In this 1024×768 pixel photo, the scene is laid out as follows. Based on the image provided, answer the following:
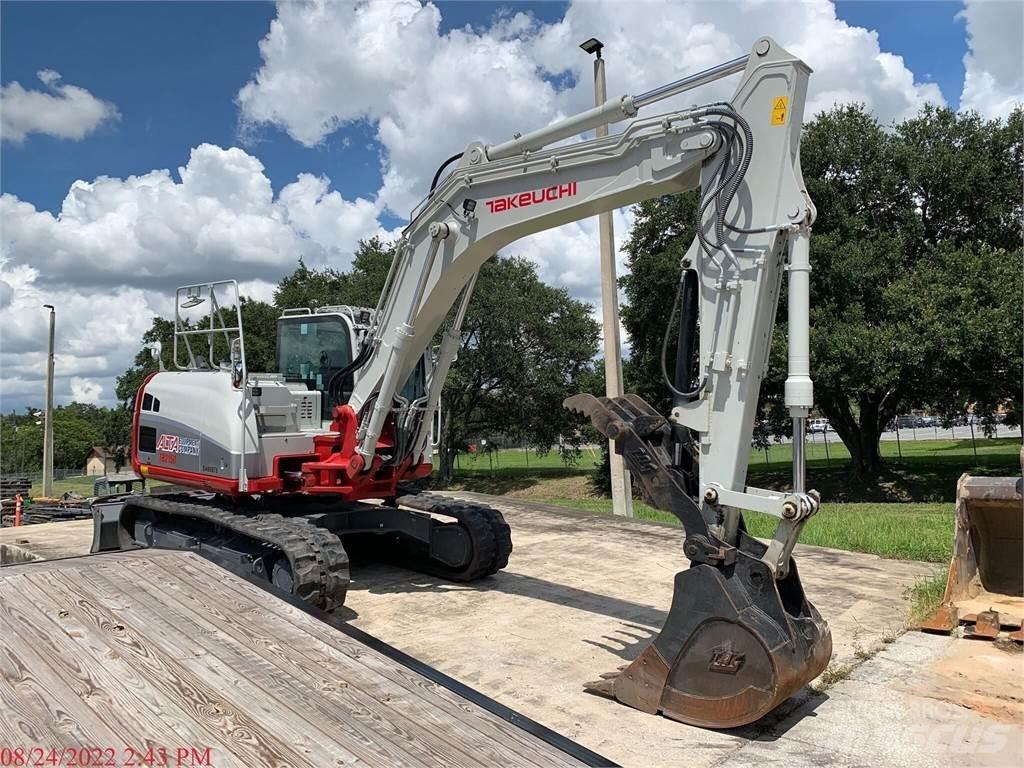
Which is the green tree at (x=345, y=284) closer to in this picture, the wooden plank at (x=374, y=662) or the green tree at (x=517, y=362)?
the green tree at (x=517, y=362)

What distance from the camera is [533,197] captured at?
5.87 metres

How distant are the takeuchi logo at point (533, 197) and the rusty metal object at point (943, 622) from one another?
4.18 metres

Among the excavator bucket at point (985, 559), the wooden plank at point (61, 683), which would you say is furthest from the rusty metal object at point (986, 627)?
the wooden plank at point (61, 683)

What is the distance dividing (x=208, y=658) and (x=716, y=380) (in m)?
3.17

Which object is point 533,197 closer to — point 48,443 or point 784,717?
point 784,717

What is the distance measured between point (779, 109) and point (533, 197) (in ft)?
6.19

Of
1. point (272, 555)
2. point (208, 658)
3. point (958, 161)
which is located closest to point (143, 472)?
point (272, 555)

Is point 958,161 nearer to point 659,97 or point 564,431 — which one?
point 564,431

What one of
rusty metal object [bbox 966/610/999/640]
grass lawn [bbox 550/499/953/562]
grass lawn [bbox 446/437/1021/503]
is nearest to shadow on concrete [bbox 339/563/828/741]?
grass lawn [bbox 550/499/953/562]

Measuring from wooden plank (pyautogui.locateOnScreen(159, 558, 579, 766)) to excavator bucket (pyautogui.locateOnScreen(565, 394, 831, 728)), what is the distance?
4.45 ft

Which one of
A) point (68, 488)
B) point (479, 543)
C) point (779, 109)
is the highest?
point (779, 109)

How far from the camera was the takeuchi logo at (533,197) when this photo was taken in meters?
5.62

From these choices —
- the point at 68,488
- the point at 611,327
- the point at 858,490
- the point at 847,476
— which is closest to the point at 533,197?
the point at 611,327

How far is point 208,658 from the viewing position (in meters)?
3.89
